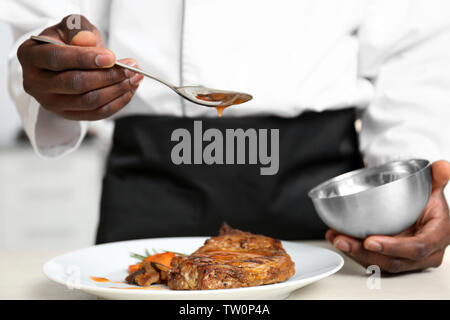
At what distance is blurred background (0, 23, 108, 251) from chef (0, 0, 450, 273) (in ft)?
6.87

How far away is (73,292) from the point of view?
2.51 feet

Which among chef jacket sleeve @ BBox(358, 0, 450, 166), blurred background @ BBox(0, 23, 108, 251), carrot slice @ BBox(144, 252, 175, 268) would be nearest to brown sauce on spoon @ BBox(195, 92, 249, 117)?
carrot slice @ BBox(144, 252, 175, 268)

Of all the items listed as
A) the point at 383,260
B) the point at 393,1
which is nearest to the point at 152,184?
the point at 383,260

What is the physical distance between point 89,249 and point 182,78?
0.37 m

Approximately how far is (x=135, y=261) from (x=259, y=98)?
39 centimetres

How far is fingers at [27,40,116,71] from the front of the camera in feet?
2.34

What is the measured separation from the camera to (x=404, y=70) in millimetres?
1098

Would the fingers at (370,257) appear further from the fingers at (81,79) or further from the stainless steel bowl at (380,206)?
the fingers at (81,79)

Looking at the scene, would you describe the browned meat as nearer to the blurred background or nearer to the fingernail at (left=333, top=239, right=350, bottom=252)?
the fingernail at (left=333, top=239, right=350, bottom=252)

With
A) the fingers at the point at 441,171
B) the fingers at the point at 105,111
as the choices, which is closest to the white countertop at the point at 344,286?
the fingers at the point at 441,171

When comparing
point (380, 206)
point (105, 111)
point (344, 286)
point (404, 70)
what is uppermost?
point (404, 70)

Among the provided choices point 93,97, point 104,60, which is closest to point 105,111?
point 93,97

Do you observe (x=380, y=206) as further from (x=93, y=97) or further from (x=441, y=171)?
(x=93, y=97)

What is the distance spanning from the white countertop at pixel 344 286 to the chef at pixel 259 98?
0.77 feet
